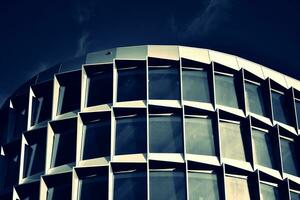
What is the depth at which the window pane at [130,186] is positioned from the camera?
1474 inches

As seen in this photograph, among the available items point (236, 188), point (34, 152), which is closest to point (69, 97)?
point (34, 152)

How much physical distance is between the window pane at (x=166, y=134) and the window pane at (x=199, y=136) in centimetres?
45

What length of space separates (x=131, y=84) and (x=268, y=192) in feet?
28.0

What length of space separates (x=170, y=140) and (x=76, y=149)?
4.47 metres

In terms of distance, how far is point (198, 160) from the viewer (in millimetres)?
38594

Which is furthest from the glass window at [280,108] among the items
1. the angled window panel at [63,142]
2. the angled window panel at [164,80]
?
the angled window panel at [63,142]

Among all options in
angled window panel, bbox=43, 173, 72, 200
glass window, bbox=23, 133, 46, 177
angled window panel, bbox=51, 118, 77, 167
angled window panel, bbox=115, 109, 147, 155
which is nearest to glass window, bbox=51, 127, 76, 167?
angled window panel, bbox=51, 118, 77, 167

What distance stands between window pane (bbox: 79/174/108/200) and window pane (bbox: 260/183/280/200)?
7.53m

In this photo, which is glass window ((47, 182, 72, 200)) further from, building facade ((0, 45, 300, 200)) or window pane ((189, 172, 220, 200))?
window pane ((189, 172, 220, 200))

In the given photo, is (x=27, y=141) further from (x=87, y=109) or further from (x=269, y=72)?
(x=269, y=72)

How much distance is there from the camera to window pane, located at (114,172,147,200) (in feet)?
123

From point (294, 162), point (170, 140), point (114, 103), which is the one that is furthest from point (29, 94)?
point (294, 162)

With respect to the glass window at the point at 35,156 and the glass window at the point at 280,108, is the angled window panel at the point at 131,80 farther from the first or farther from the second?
the glass window at the point at 280,108

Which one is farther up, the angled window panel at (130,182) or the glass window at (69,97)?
the glass window at (69,97)
